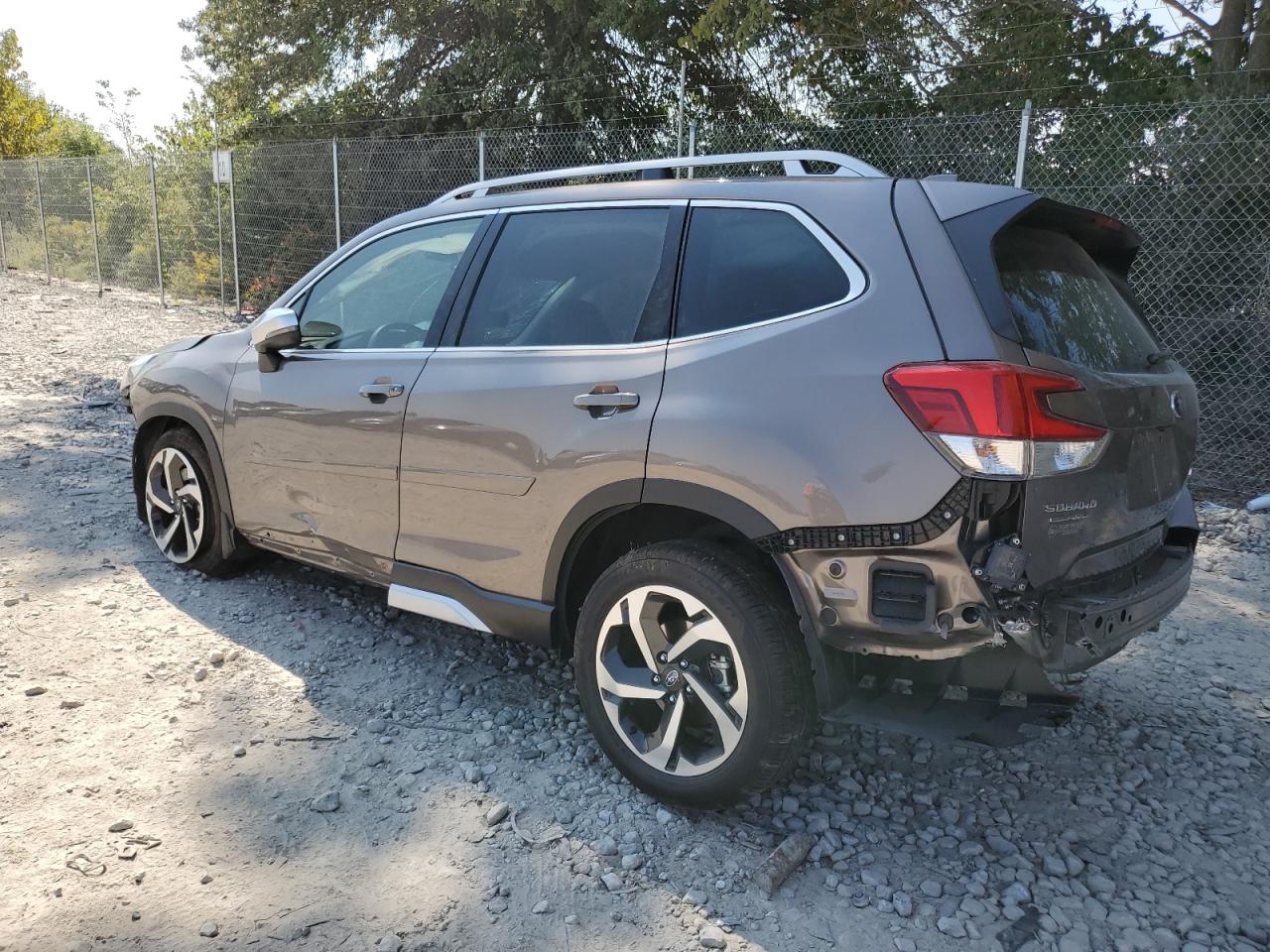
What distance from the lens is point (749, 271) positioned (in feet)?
9.36

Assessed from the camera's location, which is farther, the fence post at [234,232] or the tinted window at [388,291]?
the fence post at [234,232]

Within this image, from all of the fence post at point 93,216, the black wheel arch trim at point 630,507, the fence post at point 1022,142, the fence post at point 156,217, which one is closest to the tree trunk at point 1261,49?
the fence post at point 1022,142

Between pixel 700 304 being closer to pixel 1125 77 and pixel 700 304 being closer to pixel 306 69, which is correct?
pixel 1125 77

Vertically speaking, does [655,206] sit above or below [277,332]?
above

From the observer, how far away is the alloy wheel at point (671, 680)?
9.12 feet

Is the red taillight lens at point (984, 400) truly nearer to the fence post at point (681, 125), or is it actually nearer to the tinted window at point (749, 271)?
the tinted window at point (749, 271)

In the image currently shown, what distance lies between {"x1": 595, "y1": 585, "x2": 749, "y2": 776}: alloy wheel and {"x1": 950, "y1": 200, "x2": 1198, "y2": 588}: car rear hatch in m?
0.88

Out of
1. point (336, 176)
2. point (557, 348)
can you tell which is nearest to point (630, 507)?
point (557, 348)

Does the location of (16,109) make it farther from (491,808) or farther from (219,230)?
(491,808)

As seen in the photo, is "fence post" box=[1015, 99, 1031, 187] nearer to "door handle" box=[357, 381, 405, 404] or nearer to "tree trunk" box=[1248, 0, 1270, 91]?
"tree trunk" box=[1248, 0, 1270, 91]

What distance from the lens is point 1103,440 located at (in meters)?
2.52

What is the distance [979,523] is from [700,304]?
104 centimetres

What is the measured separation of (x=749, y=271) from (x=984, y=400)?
82cm

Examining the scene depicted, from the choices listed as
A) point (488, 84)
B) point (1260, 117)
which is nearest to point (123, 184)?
point (488, 84)
